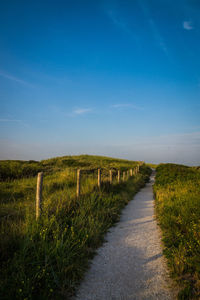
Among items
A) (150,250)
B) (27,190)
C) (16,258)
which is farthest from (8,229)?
(27,190)

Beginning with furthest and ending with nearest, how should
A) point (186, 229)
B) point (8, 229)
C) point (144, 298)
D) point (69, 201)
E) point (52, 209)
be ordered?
point (69, 201) < point (52, 209) < point (186, 229) < point (8, 229) < point (144, 298)

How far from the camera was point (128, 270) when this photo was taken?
13.4 feet

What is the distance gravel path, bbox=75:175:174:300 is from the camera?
3.32 metres

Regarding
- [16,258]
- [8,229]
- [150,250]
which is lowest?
[150,250]

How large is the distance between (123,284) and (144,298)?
52 cm

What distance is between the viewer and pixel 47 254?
3709 millimetres

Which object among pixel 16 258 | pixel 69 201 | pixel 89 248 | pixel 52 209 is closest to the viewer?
pixel 16 258

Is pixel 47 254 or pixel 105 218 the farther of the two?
pixel 105 218

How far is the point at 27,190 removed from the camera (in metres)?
11.1

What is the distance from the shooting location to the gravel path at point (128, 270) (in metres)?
3.32

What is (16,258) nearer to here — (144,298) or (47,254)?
(47,254)

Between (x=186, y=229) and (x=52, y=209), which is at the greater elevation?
(x=52, y=209)

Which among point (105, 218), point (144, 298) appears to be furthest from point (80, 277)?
point (105, 218)

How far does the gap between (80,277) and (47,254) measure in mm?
846
